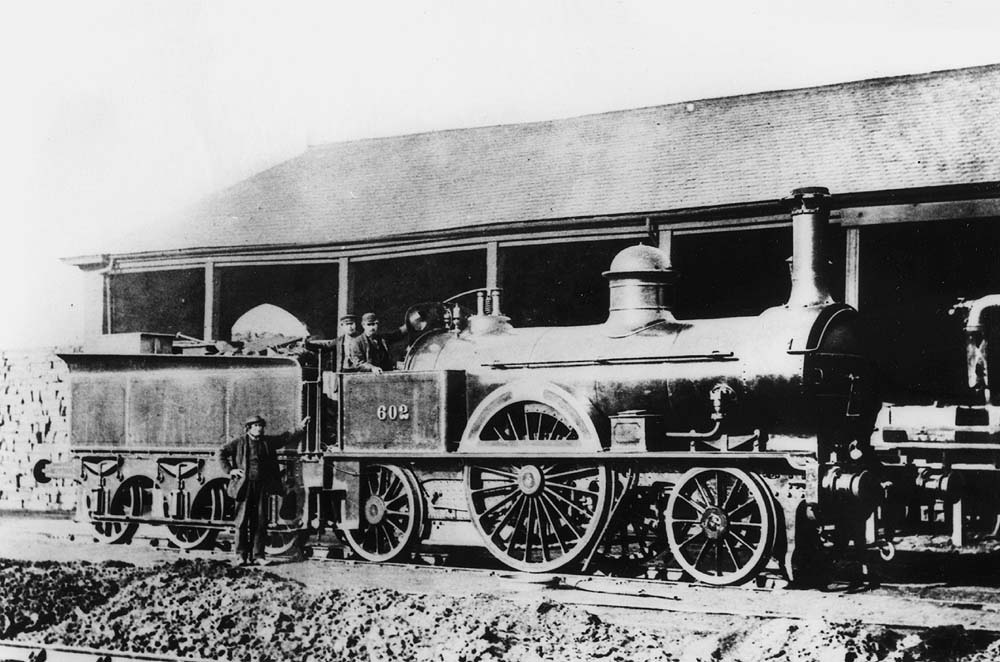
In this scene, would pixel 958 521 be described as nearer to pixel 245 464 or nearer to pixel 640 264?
pixel 640 264

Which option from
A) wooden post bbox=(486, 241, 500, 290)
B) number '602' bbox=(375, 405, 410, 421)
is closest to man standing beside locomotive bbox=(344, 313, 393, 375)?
number '602' bbox=(375, 405, 410, 421)

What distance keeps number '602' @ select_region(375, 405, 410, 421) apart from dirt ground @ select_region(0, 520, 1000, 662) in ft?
5.08

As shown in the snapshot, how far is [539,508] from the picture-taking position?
10.3 meters

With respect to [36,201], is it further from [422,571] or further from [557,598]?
[557,598]

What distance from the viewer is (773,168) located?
14.5 metres

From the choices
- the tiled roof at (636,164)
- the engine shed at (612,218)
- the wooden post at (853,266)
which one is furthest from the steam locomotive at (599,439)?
the tiled roof at (636,164)

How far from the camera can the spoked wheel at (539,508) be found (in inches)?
391

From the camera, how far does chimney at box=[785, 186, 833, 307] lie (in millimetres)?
9867

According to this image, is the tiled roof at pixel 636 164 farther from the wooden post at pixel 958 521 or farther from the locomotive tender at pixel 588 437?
the wooden post at pixel 958 521

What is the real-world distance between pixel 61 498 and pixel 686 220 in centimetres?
1051

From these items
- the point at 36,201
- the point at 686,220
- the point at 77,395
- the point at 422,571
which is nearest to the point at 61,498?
the point at 77,395

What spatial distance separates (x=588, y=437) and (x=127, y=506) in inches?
248

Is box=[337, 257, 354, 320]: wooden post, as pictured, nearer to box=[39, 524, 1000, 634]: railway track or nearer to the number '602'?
the number '602'

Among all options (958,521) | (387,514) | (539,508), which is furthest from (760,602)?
(387,514)
